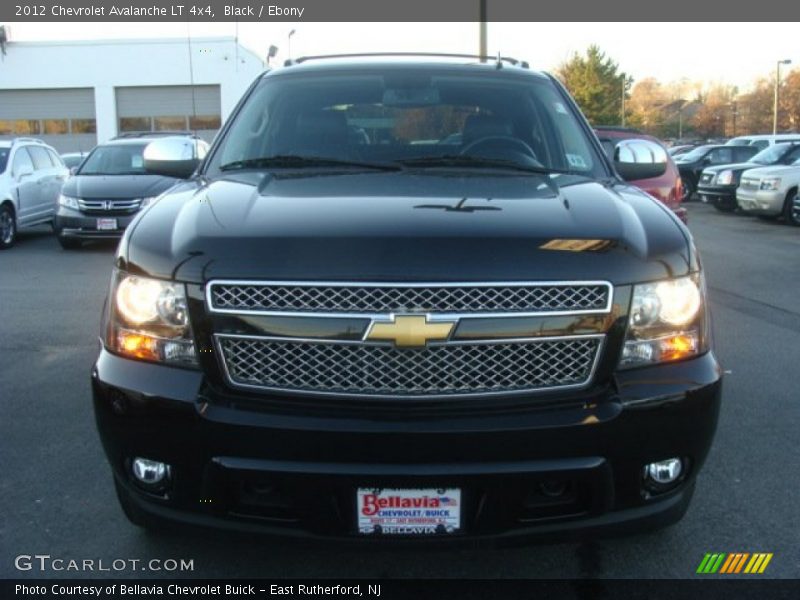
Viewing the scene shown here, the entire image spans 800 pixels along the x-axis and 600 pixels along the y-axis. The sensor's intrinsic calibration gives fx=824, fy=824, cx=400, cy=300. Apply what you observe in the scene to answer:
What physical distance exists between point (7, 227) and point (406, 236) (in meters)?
12.0

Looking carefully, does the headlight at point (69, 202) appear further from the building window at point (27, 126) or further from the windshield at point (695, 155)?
the building window at point (27, 126)

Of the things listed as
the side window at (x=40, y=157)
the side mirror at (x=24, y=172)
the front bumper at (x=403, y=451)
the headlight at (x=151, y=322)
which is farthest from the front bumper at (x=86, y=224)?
A: the front bumper at (x=403, y=451)

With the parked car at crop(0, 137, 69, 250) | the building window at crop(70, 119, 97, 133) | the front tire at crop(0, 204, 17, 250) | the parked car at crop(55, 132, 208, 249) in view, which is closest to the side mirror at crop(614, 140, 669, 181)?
the parked car at crop(55, 132, 208, 249)

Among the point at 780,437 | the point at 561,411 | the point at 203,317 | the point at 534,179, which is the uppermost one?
the point at 534,179

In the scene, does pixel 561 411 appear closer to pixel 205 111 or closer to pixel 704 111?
pixel 205 111

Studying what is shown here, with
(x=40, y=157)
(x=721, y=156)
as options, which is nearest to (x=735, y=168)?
(x=721, y=156)

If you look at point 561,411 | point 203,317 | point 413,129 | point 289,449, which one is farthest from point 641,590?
point 413,129

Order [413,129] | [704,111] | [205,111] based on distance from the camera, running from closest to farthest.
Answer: [413,129] < [205,111] < [704,111]

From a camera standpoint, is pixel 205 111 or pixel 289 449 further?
pixel 205 111

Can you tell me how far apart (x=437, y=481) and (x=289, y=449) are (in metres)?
0.43

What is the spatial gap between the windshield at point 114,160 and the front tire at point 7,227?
4.12 feet

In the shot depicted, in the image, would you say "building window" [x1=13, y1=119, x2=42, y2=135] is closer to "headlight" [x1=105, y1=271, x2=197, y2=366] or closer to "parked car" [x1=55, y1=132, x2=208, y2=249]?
"parked car" [x1=55, y1=132, x2=208, y2=249]

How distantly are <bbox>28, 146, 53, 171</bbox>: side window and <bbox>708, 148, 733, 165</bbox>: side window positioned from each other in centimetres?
1733

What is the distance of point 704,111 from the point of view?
80312 millimetres
